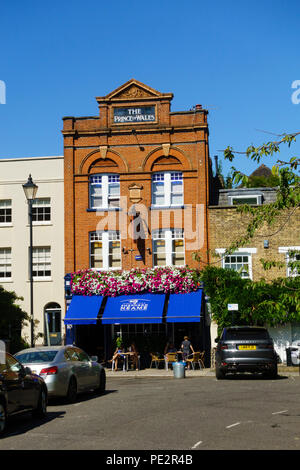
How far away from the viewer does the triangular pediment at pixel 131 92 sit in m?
33.9

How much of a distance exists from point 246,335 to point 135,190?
12288mm

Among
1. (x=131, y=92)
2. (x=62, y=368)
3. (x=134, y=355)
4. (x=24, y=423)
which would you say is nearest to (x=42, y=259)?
(x=134, y=355)

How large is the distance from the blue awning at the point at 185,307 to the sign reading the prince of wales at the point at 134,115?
884cm

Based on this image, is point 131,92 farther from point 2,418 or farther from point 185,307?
point 2,418

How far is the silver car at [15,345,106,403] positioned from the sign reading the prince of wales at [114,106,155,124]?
17.6m

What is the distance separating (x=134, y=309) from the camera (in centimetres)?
3092

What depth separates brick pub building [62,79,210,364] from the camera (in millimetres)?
32750

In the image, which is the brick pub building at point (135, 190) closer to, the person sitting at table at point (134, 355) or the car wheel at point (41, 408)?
the person sitting at table at point (134, 355)

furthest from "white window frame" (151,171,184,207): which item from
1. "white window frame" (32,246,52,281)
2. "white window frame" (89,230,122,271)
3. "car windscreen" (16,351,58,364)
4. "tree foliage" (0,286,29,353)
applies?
"car windscreen" (16,351,58,364)

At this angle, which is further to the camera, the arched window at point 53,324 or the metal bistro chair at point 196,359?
the arched window at point 53,324

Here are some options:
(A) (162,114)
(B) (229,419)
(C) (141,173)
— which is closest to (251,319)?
(C) (141,173)

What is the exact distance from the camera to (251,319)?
101 ft

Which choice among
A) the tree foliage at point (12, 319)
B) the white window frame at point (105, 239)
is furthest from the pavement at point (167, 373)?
the tree foliage at point (12, 319)

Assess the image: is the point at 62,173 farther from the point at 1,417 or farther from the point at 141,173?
the point at 1,417
